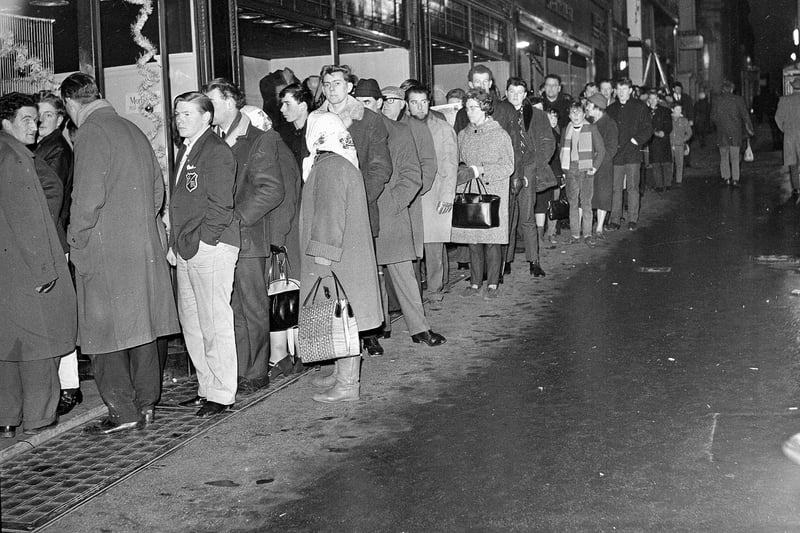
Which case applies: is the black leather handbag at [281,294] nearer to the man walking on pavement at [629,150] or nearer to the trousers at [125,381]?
the trousers at [125,381]

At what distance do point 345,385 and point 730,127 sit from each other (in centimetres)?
1719

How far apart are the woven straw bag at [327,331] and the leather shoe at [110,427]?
42.7 inches

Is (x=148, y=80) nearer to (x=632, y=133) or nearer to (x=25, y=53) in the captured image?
(x=25, y=53)

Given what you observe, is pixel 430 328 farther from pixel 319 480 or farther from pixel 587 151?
pixel 587 151

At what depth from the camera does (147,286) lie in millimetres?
6473

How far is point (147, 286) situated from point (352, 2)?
6674 mm

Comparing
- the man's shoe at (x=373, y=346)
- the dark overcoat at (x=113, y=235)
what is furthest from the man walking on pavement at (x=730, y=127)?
the dark overcoat at (x=113, y=235)

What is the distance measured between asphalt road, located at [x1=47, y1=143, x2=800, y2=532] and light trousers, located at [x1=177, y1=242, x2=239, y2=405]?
0.36 metres

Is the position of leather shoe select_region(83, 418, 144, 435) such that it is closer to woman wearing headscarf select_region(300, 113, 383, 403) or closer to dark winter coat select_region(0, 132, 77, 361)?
dark winter coat select_region(0, 132, 77, 361)

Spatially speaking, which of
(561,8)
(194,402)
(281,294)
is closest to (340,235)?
(281,294)

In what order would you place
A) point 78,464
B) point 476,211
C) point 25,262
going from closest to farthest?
1. point 78,464
2. point 25,262
3. point 476,211

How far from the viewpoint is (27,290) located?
629 cm

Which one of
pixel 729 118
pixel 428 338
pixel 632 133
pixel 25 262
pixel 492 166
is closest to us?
pixel 25 262

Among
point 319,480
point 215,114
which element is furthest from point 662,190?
point 319,480
